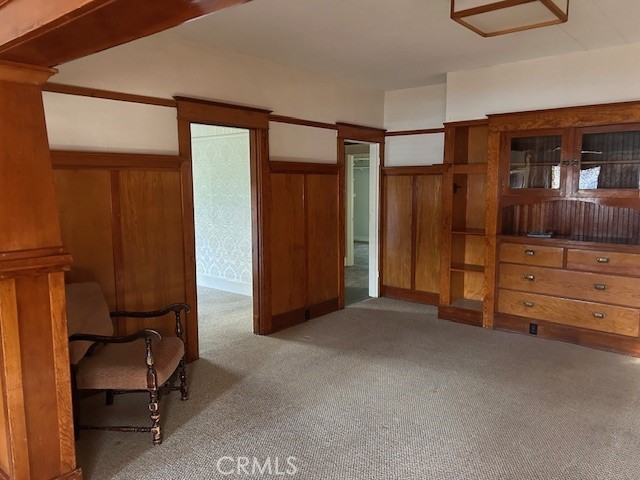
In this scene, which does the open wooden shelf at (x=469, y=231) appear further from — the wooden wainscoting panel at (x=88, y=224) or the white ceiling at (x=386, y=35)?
the wooden wainscoting panel at (x=88, y=224)

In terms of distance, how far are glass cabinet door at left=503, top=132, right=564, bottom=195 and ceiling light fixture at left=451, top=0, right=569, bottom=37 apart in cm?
128

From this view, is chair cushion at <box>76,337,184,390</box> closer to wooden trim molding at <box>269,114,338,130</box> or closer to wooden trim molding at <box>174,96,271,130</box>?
wooden trim molding at <box>174,96,271,130</box>

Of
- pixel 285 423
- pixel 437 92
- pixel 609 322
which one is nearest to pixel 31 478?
pixel 285 423

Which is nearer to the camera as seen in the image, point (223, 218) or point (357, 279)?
point (223, 218)

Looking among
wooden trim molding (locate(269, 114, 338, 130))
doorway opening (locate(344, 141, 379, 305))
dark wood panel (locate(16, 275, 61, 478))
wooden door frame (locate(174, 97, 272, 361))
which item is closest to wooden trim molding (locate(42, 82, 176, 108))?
wooden door frame (locate(174, 97, 272, 361))

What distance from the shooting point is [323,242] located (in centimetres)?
514

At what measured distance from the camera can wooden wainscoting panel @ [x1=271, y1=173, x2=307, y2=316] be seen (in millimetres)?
4570

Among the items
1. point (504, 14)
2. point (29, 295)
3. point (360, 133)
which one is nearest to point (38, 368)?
point (29, 295)

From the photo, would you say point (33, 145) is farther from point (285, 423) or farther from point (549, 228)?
point (549, 228)

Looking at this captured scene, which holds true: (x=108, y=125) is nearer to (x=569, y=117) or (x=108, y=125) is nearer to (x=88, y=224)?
(x=88, y=224)

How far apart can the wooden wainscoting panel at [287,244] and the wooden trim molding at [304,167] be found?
0.17 ft

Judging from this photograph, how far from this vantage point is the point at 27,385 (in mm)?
2068

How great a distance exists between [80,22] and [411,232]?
185 inches

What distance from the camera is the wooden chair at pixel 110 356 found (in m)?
2.60
